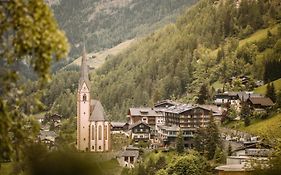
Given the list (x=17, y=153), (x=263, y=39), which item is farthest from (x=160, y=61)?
(x=17, y=153)

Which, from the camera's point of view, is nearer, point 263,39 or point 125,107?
point 263,39

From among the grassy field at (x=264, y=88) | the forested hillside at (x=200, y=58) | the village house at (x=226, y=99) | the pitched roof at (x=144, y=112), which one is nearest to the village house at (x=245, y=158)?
the village house at (x=226, y=99)

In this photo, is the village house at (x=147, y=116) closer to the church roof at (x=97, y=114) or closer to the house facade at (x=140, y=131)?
the house facade at (x=140, y=131)

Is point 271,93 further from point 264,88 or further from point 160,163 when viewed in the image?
point 160,163

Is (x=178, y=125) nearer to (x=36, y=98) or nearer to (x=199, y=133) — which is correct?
(x=199, y=133)

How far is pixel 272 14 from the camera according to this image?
14450cm

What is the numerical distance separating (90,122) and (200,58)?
2240 inches

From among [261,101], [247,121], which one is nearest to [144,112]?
[261,101]

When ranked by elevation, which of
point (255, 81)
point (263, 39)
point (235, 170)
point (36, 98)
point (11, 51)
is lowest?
point (235, 170)

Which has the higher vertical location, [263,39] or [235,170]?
[263,39]

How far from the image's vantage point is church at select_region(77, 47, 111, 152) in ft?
305

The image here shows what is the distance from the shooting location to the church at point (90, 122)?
305 ft

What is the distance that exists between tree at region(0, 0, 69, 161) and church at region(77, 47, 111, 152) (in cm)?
8199

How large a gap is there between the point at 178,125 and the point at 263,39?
41.4 meters
